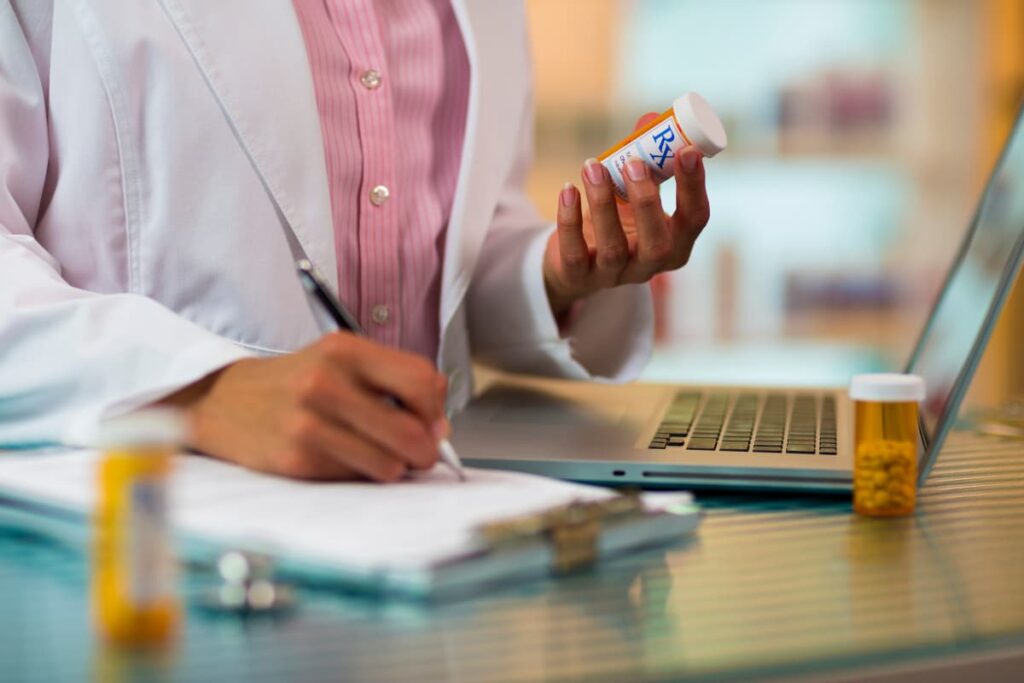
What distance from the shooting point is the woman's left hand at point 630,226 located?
0.92m

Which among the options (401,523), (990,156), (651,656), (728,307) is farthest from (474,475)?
(990,156)

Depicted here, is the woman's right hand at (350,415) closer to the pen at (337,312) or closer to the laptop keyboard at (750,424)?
the pen at (337,312)

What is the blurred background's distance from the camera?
2.99 metres

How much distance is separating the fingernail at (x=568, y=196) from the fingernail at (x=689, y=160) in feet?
0.33

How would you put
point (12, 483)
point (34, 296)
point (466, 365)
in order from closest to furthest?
point (12, 483) → point (34, 296) → point (466, 365)

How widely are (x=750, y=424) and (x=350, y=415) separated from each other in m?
0.42

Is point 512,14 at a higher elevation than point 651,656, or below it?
higher

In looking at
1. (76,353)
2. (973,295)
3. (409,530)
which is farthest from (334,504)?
(973,295)

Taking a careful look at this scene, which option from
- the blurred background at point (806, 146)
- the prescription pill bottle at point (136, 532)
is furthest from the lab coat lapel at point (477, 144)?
the blurred background at point (806, 146)

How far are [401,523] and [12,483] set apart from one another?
0.23m

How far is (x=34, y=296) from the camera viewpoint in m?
0.82

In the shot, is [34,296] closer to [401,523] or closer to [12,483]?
[12,483]

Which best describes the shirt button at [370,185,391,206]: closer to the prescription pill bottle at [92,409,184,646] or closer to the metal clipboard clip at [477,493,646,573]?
the metal clipboard clip at [477,493,646,573]

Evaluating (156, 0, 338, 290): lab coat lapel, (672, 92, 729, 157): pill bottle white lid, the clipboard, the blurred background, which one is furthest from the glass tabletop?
the blurred background
